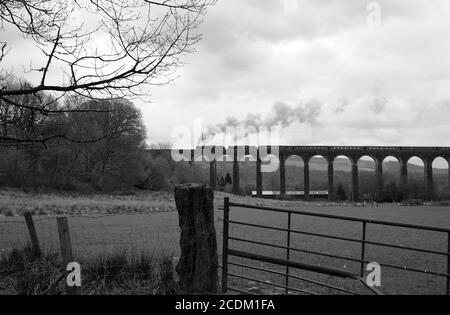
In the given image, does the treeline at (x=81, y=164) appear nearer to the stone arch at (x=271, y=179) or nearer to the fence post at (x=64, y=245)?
the stone arch at (x=271, y=179)

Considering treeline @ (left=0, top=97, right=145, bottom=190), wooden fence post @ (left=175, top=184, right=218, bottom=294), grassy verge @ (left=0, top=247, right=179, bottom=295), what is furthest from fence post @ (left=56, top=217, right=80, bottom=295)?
treeline @ (left=0, top=97, right=145, bottom=190)

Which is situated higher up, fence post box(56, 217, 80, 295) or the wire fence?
fence post box(56, 217, 80, 295)

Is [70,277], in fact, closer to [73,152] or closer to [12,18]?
[12,18]

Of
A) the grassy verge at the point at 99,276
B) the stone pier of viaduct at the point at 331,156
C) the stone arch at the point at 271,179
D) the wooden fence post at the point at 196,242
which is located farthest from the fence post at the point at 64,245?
the stone arch at the point at 271,179

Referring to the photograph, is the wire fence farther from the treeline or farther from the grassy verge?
the treeline

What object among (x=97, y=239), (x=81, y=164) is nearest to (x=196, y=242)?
(x=97, y=239)

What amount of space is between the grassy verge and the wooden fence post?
0.27 meters

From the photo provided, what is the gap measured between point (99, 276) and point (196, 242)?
61.9 inches

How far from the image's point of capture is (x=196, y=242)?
6023mm

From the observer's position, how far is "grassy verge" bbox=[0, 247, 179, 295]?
6.08 meters

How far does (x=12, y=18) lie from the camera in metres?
6.20

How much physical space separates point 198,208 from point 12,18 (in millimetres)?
3487

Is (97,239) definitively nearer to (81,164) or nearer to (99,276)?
(99,276)
